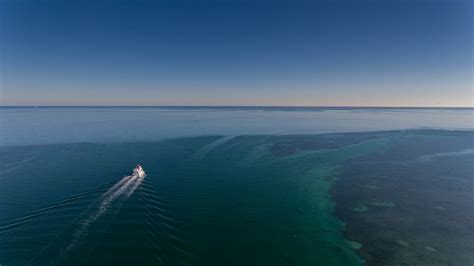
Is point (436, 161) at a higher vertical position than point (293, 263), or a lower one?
higher

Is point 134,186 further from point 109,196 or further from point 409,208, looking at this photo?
point 409,208

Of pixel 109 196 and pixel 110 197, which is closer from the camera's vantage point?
pixel 110 197

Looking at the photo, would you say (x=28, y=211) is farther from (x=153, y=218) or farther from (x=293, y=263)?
(x=293, y=263)

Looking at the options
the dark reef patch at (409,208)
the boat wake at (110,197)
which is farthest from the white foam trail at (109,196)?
the dark reef patch at (409,208)

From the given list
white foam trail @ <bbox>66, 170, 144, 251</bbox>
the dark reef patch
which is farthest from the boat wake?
the dark reef patch

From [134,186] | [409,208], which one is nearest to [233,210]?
[134,186]

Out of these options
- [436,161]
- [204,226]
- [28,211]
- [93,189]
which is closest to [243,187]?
[204,226]

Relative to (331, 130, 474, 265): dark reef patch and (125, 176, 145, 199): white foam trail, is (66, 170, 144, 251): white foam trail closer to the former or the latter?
(125, 176, 145, 199): white foam trail

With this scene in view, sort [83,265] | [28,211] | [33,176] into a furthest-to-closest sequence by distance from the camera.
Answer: [33,176] → [28,211] → [83,265]
